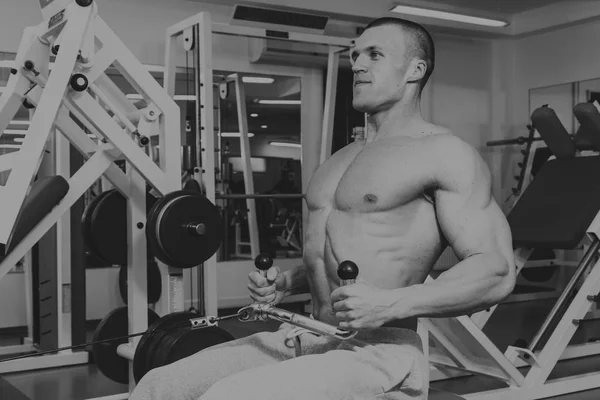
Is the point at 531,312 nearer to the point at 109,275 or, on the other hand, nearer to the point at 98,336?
the point at 109,275

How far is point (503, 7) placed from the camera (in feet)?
22.2

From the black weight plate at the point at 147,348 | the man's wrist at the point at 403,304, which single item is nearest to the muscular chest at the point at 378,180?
the man's wrist at the point at 403,304

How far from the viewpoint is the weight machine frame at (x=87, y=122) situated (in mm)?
2549

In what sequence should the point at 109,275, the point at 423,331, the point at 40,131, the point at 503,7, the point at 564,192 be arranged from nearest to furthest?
the point at 40,131
the point at 423,331
the point at 564,192
the point at 109,275
the point at 503,7

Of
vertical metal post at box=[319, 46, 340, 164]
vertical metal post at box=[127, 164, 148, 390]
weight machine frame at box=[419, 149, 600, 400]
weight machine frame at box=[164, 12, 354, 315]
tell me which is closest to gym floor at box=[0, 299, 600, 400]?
weight machine frame at box=[419, 149, 600, 400]

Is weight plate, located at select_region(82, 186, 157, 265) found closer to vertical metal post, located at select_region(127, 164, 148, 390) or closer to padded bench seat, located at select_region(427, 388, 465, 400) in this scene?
vertical metal post, located at select_region(127, 164, 148, 390)

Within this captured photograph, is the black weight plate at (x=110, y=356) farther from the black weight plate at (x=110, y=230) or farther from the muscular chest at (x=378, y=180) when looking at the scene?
the muscular chest at (x=378, y=180)

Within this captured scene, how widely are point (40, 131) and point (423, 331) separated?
1.71 m

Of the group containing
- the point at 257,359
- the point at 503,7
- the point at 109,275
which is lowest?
the point at 109,275

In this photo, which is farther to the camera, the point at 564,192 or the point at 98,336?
the point at 564,192

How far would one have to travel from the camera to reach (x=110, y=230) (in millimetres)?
3092

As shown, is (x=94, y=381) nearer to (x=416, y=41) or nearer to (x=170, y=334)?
(x=170, y=334)

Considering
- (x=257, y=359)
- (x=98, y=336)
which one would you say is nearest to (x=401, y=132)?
A: (x=257, y=359)

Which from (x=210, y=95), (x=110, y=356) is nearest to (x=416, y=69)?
(x=110, y=356)
